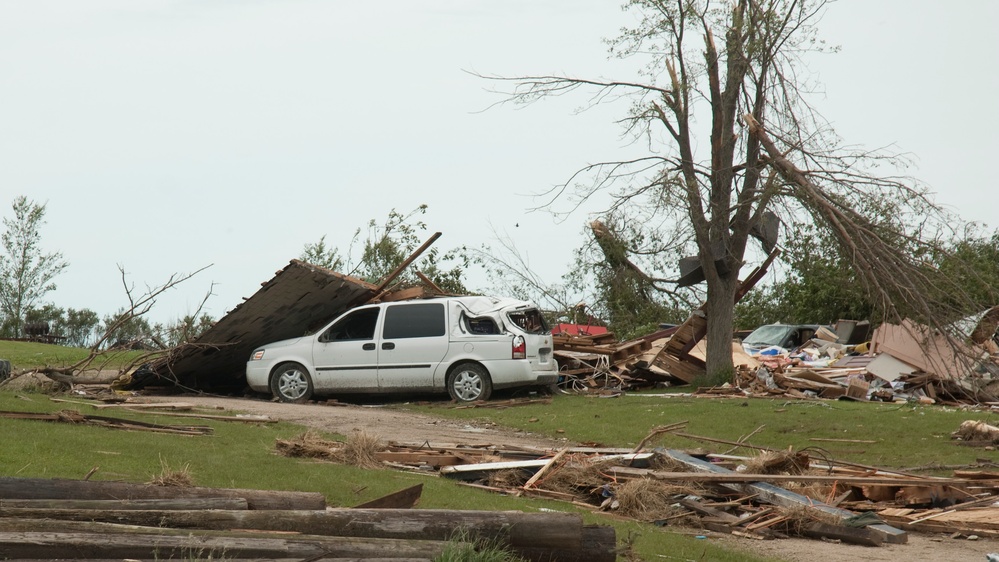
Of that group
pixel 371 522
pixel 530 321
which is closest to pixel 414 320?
pixel 530 321

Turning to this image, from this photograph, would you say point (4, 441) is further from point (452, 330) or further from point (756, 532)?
point (452, 330)

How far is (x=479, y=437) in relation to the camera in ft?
44.0

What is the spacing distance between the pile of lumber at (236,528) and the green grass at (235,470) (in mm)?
1289

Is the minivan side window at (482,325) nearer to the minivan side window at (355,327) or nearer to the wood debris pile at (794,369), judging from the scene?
the minivan side window at (355,327)

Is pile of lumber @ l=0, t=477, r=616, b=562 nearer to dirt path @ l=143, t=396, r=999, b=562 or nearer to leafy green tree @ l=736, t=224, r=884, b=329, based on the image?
dirt path @ l=143, t=396, r=999, b=562

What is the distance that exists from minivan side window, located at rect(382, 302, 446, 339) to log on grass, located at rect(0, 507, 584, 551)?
12.3 m

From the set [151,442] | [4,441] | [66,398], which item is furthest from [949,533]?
[66,398]

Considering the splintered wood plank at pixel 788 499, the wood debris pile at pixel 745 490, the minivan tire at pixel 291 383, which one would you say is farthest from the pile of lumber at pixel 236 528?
the minivan tire at pixel 291 383

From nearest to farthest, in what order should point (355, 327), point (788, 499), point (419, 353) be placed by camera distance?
point (788, 499) → point (419, 353) → point (355, 327)

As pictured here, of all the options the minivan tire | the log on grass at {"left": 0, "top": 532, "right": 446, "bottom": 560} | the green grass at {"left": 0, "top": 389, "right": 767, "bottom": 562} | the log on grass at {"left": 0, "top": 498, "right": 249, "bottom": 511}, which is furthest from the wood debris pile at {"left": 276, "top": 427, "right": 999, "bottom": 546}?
the minivan tire

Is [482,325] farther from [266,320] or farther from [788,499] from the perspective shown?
[788,499]

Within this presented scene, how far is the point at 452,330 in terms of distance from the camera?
17938 mm

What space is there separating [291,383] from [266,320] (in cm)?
133

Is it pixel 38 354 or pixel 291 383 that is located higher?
pixel 38 354
